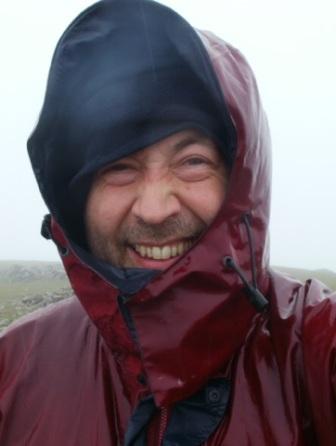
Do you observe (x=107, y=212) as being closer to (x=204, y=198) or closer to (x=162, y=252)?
(x=162, y=252)

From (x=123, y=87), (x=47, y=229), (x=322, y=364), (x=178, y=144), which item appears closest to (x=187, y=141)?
(x=178, y=144)

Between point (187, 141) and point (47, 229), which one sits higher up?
point (187, 141)

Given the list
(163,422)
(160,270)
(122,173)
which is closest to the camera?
(163,422)

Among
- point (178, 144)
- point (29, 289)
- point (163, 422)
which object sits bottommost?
point (29, 289)

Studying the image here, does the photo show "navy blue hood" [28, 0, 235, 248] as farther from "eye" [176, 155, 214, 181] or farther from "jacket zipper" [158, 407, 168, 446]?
"jacket zipper" [158, 407, 168, 446]

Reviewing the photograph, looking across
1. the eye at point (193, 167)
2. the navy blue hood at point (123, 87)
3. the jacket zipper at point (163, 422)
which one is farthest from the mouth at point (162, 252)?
the jacket zipper at point (163, 422)

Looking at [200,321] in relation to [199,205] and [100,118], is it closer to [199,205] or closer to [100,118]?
[199,205]

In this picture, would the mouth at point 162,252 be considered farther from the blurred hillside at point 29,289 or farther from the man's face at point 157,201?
the blurred hillside at point 29,289

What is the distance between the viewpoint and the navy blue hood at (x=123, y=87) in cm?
312

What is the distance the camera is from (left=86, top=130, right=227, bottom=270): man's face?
3.16 metres

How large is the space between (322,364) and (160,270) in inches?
34.2

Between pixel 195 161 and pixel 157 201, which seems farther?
pixel 195 161

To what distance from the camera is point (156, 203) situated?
314 cm

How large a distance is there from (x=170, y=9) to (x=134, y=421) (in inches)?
81.1
